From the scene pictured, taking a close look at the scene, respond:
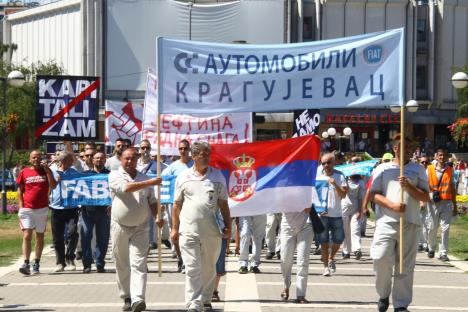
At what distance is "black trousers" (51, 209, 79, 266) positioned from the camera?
53.9 feet

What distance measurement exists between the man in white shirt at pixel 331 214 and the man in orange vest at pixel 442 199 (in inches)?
112

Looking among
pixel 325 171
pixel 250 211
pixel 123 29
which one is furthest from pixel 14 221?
pixel 123 29

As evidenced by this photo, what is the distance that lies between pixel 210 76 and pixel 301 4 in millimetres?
73848

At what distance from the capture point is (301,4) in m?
85.3

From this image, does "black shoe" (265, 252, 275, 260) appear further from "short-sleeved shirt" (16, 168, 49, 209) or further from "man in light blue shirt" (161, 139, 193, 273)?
"short-sleeved shirt" (16, 168, 49, 209)

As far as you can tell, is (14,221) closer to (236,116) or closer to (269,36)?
(236,116)

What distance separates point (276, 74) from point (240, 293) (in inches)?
111

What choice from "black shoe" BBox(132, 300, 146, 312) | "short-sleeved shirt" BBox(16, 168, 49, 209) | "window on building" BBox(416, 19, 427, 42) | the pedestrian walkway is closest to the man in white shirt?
the pedestrian walkway

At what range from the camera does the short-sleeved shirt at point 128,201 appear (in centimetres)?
1203

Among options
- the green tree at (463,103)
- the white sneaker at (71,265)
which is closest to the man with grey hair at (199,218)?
the white sneaker at (71,265)

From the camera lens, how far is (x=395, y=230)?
11414 mm

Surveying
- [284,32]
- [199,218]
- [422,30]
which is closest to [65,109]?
[199,218]

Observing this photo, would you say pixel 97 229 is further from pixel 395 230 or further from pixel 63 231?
pixel 395 230

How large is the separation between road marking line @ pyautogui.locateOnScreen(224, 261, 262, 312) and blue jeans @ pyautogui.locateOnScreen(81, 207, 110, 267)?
1.87 m
